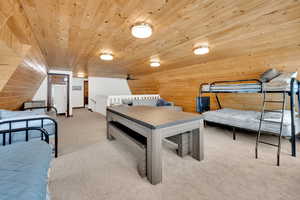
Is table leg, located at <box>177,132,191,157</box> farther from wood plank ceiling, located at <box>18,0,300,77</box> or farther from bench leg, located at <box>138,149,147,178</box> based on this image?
wood plank ceiling, located at <box>18,0,300,77</box>

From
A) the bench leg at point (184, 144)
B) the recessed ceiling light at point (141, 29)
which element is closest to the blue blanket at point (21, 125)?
the recessed ceiling light at point (141, 29)

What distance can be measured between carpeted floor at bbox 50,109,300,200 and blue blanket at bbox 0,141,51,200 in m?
0.58

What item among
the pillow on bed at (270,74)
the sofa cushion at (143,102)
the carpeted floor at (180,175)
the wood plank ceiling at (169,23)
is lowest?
the carpeted floor at (180,175)

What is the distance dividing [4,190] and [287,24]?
3.29 m

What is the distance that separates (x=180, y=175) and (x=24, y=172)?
1.52m

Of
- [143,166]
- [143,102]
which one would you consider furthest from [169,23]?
[143,102]

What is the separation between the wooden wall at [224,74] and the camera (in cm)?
244

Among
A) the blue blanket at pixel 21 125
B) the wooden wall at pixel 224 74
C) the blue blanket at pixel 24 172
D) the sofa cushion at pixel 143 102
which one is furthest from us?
the sofa cushion at pixel 143 102

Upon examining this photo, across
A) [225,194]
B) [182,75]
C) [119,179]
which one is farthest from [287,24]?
[119,179]

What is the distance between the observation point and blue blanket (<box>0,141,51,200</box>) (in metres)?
0.62

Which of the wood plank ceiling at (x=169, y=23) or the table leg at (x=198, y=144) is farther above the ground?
the wood plank ceiling at (x=169, y=23)

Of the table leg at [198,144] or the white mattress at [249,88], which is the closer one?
the table leg at [198,144]

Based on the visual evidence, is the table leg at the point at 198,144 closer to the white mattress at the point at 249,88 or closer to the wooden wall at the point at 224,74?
the white mattress at the point at 249,88

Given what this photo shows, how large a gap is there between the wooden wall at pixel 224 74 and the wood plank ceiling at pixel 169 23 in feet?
1.00
